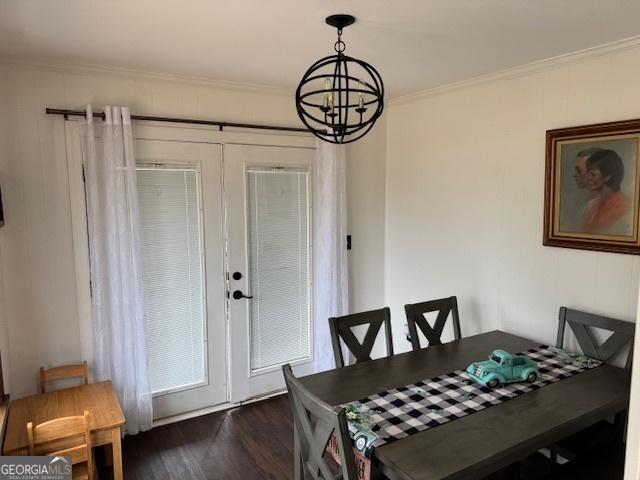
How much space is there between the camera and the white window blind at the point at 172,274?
3.03 metres

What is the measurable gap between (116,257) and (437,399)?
6.66ft

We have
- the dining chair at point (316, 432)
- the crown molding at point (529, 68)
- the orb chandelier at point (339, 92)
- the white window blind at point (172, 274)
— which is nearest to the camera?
the dining chair at point (316, 432)

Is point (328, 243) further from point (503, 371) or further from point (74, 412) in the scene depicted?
point (74, 412)

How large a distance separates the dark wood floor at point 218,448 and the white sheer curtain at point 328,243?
697mm

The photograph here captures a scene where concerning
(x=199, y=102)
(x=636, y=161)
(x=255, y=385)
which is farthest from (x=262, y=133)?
(x=636, y=161)

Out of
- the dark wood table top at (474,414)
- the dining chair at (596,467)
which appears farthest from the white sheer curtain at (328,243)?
the dining chair at (596,467)

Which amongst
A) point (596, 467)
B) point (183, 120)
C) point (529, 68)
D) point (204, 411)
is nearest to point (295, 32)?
point (183, 120)

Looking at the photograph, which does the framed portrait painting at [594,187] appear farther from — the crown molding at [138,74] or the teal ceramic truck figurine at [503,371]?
the crown molding at [138,74]

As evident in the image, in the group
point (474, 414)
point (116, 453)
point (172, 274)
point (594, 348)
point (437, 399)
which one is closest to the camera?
point (474, 414)

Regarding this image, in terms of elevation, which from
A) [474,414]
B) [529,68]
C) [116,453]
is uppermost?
[529,68]

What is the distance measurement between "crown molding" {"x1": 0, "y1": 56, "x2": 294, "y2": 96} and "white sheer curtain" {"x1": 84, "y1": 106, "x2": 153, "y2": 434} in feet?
0.77

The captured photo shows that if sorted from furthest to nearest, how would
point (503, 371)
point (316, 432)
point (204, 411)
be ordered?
point (204, 411) → point (503, 371) → point (316, 432)

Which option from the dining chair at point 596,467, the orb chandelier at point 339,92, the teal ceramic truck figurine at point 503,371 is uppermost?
the orb chandelier at point 339,92

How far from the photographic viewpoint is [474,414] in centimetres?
185
